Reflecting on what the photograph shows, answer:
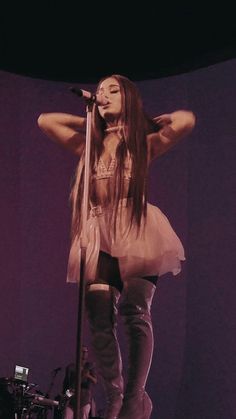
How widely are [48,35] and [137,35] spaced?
0.49 meters

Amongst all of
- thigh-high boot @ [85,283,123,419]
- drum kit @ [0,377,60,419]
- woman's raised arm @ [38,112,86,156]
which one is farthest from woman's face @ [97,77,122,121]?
drum kit @ [0,377,60,419]

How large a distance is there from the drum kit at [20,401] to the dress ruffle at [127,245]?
2.65 meters

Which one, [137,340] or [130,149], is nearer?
[137,340]

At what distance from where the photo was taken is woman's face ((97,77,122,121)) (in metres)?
3.08

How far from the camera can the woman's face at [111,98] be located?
308cm

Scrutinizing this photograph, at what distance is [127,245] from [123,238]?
3cm

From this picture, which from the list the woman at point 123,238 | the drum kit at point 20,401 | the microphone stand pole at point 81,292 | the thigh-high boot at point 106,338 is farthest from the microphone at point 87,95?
the drum kit at point 20,401

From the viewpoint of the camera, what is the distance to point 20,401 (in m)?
5.53

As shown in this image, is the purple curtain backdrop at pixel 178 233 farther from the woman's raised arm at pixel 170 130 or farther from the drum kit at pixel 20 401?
the woman's raised arm at pixel 170 130

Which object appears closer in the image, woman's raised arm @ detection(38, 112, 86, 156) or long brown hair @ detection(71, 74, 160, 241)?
long brown hair @ detection(71, 74, 160, 241)

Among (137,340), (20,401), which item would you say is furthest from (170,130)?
(20,401)

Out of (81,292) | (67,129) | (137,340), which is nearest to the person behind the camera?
(81,292)

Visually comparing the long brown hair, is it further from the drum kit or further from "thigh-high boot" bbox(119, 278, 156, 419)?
the drum kit

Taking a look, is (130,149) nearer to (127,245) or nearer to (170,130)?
(170,130)
